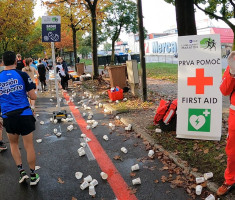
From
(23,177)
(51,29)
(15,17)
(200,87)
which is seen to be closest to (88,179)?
(23,177)

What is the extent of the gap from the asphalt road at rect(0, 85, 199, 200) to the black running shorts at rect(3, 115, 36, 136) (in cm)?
90

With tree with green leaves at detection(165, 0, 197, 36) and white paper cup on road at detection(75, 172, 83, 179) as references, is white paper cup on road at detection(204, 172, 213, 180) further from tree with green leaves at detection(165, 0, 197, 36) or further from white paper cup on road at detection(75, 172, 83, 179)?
tree with green leaves at detection(165, 0, 197, 36)

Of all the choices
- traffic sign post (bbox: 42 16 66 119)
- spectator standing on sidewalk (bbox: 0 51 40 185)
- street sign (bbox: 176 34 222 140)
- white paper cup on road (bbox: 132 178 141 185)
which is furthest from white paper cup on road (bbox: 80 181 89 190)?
traffic sign post (bbox: 42 16 66 119)

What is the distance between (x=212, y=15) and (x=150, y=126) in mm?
16684

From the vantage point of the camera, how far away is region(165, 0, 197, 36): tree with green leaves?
18.7ft

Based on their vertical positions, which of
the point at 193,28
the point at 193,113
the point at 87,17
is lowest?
the point at 193,113

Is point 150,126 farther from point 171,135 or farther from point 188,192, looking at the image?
point 188,192

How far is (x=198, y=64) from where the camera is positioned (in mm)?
4762

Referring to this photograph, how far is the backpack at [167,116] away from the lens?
17.9 ft


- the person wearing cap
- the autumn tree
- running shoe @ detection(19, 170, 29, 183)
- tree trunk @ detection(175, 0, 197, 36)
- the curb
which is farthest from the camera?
the autumn tree

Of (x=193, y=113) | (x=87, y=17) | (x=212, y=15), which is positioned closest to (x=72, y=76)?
(x=87, y=17)

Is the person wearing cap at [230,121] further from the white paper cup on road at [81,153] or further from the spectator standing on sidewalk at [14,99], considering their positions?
the spectator standing on sidewalk at [14,99]

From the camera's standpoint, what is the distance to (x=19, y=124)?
3637 mm

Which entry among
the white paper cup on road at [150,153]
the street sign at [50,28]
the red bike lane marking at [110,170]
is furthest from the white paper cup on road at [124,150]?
the street sign at [50,28]
